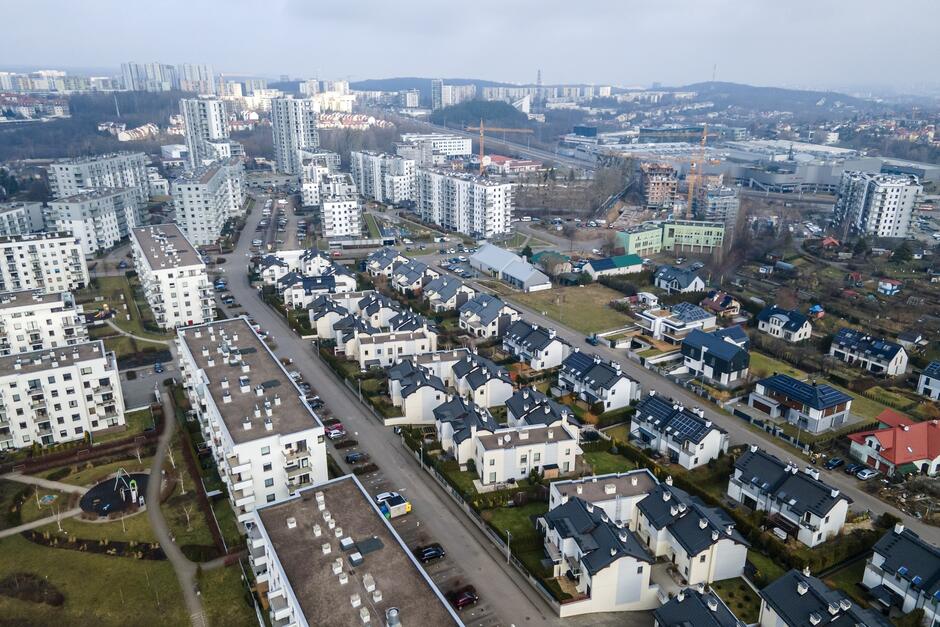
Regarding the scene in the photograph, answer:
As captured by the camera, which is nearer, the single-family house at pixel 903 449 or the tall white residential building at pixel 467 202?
the single-family house at pixel 903 449

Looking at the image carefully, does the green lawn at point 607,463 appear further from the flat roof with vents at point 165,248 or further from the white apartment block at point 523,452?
the flat roof with vents at point 165,248

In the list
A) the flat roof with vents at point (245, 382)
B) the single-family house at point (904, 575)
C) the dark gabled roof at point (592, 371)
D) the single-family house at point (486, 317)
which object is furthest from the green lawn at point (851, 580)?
the single-family house at point (486, 317)

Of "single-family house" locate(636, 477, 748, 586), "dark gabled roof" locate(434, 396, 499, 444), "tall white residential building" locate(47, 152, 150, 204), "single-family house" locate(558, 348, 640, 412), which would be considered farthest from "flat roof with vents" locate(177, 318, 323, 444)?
"tall white residential building" locate(47, 152, 150, 204)

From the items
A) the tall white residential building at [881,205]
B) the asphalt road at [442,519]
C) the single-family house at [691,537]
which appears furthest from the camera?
the tall white residential building at [881,205]

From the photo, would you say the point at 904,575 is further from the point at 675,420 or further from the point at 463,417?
the point at 463,417

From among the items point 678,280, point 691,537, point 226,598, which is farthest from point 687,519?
point 678,280

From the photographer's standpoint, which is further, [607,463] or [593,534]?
[607,463]

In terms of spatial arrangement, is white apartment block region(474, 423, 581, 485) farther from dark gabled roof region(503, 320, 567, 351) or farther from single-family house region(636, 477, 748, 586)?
dark gabled roof region(503, 320, 567, 351)
